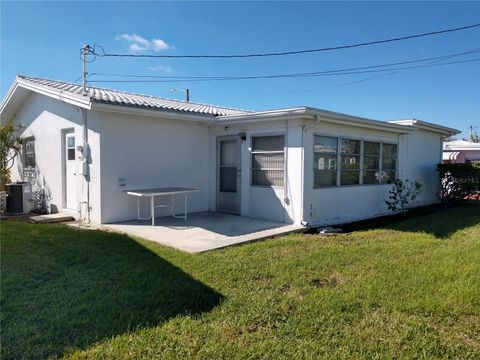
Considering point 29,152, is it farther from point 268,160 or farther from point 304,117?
point 304,117

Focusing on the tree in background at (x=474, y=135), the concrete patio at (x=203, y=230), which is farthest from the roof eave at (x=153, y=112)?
the tree in background at (x=474, y=135)

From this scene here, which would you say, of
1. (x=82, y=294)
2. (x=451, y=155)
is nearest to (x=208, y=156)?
(x=82, y=294)

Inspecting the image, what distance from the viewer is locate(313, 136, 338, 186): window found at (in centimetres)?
853

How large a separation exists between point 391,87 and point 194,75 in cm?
1063

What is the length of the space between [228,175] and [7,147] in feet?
22.9

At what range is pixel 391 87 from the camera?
19000 mm

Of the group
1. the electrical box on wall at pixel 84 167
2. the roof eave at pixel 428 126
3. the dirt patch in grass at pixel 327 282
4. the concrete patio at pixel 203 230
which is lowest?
the dirt patch in grass at pixel 327 282

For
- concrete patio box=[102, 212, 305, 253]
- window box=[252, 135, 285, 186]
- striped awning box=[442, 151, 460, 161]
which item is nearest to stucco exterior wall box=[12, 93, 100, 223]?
concrete patio box=[102, 212, 305, 253]

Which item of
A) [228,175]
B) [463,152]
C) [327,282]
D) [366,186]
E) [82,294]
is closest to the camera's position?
[82,294]

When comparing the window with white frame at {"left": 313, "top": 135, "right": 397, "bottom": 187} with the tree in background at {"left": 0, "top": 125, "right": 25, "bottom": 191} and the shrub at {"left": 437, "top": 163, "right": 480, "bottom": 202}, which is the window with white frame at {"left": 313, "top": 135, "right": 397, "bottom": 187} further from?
the tree in background at {"left": 0, "top": 125, "right": 25, "bottom": 191}

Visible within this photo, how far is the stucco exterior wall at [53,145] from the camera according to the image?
8.20 meters

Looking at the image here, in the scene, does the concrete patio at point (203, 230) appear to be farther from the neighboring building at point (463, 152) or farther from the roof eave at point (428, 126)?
the neighboring building at point (463, 152)

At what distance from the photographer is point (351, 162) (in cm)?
960

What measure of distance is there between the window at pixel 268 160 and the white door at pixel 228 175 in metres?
0.56
